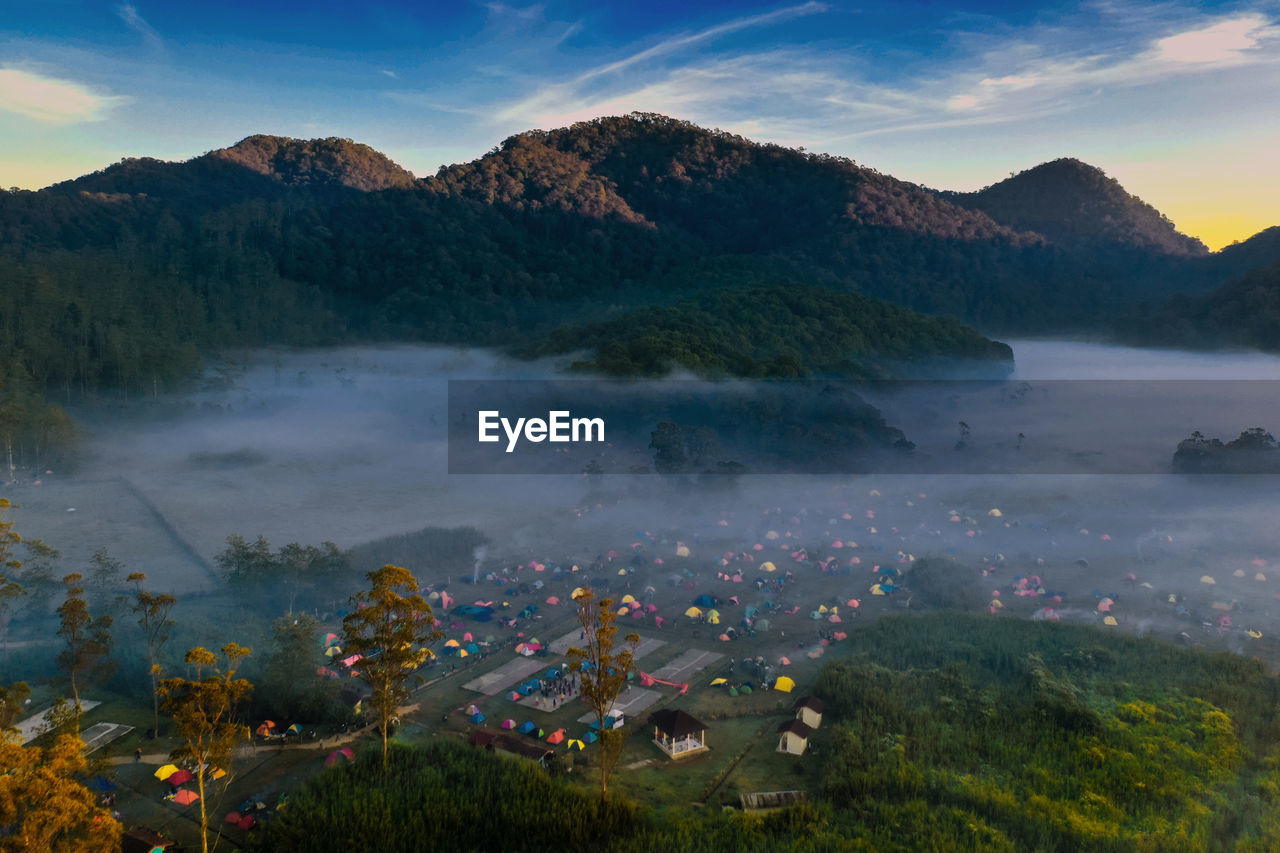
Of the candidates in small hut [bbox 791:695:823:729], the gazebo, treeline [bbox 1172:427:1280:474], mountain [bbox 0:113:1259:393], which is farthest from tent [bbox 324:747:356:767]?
treeline [bbox 1172:427:1280:474]

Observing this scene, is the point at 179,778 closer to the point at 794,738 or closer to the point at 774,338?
the point at 794,738

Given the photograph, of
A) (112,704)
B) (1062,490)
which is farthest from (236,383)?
(1062,490)

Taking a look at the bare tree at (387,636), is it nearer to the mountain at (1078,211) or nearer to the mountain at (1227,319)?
the mountain at (1227,319)

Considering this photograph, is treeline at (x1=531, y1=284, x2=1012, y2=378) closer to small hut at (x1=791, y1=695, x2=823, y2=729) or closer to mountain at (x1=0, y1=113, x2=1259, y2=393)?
mountain at (x1=0, y1=113, x2=1259, y2=393)

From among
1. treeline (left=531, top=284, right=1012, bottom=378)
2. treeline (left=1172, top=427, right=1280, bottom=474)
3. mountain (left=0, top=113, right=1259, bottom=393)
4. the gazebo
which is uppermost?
mountain (left=0, top=113, right=1259, bottom=393)

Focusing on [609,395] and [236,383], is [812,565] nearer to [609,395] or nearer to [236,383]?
[609,395]

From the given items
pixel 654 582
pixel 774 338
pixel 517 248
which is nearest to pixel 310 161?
pixel 517 248

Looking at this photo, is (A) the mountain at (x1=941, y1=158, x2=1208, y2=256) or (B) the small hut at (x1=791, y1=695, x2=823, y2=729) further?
(A) the mountain at (x1=941, y1=158, x2=1208, y2=256)
